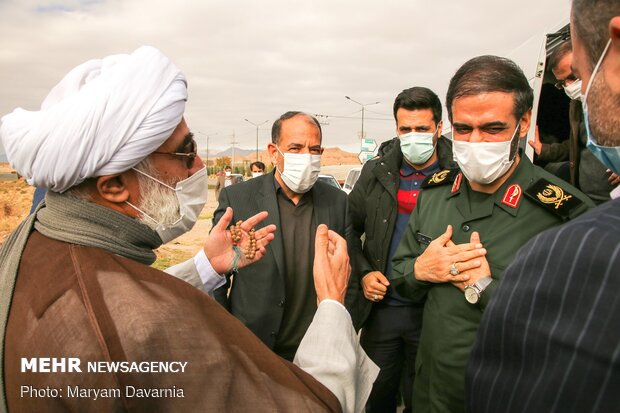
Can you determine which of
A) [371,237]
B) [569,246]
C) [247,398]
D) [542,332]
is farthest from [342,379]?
[371,237]

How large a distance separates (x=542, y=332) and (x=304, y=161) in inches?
97.4

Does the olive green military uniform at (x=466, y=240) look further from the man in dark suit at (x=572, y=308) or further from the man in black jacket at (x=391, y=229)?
the man in dark suit at (x=572, y=308)

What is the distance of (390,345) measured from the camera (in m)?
2.92

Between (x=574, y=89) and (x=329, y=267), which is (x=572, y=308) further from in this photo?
(x=574, y=89)

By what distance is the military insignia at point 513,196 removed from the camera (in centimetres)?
194

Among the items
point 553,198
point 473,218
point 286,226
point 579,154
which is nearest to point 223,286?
point 286,226

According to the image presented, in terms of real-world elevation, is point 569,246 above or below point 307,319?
above

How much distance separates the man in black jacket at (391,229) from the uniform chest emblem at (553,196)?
3.85 ft

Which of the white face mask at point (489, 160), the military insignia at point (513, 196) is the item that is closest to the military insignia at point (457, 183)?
the white face mask at point (489, 160)

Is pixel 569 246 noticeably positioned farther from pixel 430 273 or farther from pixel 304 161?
pixel 304 161

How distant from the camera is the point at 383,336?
9.56ft

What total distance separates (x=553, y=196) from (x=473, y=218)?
0.35m

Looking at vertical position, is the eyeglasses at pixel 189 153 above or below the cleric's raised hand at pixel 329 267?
above

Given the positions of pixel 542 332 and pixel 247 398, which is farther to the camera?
pixel 247 398
